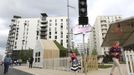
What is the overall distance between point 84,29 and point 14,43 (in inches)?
4569

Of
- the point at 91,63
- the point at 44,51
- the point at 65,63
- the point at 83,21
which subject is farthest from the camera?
the point at 44,51

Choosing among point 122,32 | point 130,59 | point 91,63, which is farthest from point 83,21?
point 122,32

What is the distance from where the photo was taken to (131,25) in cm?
3766

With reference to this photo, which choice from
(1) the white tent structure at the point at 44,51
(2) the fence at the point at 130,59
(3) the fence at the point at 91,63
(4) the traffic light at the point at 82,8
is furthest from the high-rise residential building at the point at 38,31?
(4) the traffic light at the point at 82,8

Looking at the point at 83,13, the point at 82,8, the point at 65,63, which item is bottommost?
the point at 65,63

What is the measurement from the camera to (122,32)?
4150 centimetres

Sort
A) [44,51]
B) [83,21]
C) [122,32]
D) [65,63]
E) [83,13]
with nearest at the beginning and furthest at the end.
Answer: [83,21] → [83,13] → [65,63] → [44,51] → [122,32]

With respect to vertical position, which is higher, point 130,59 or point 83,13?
point 83,13

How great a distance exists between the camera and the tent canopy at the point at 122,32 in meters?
37.4

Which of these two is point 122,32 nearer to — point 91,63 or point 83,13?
point 91,63

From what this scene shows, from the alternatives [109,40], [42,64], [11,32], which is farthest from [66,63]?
[11,32]

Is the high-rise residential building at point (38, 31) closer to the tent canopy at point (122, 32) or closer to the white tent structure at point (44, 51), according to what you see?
the tent canopy at point (122, 32)

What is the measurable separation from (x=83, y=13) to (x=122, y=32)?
107 ft

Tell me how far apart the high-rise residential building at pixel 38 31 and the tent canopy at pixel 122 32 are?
2683 inches
